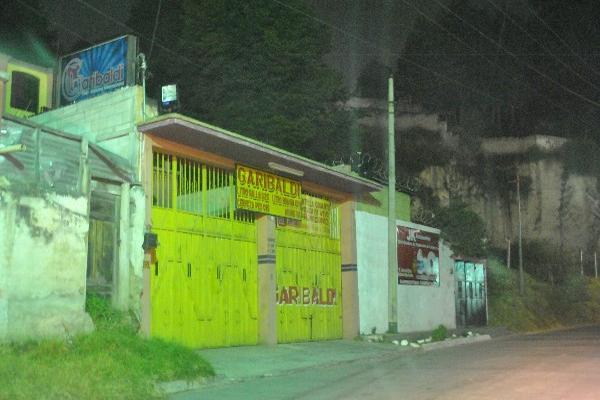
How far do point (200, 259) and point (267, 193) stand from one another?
2.88 metres

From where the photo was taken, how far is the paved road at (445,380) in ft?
33.5

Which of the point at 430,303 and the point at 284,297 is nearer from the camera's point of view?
the point at 284,297

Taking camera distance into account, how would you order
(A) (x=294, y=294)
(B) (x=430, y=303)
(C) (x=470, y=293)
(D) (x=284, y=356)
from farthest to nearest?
(C) (x=470, y=293), (B) (x=430, y=303), (A) (x=294, y=294), (D) (x=284, y=356)

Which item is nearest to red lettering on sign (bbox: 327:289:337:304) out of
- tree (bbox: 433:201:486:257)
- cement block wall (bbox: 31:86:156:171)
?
tree (bbox: 433:201:486:257)

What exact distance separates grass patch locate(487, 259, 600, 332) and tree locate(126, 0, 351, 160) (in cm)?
1191

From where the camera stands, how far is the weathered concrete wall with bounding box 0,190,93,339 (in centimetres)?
1171

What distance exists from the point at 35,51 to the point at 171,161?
15.4m

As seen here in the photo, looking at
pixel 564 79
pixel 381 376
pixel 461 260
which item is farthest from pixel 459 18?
pixel 381 376

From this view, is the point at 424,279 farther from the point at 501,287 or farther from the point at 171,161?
the point at 171,161

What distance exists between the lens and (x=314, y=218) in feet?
68.2

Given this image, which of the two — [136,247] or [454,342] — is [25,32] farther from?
[454,342]

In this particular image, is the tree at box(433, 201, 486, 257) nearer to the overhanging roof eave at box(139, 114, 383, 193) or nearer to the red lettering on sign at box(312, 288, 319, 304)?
the overhanging roof eave at box(139, 114, 383, 193)

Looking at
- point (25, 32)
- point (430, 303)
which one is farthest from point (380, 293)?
point (25, 32)

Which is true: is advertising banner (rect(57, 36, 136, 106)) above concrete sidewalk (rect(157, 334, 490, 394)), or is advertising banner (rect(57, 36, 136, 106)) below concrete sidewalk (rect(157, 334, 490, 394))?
above
